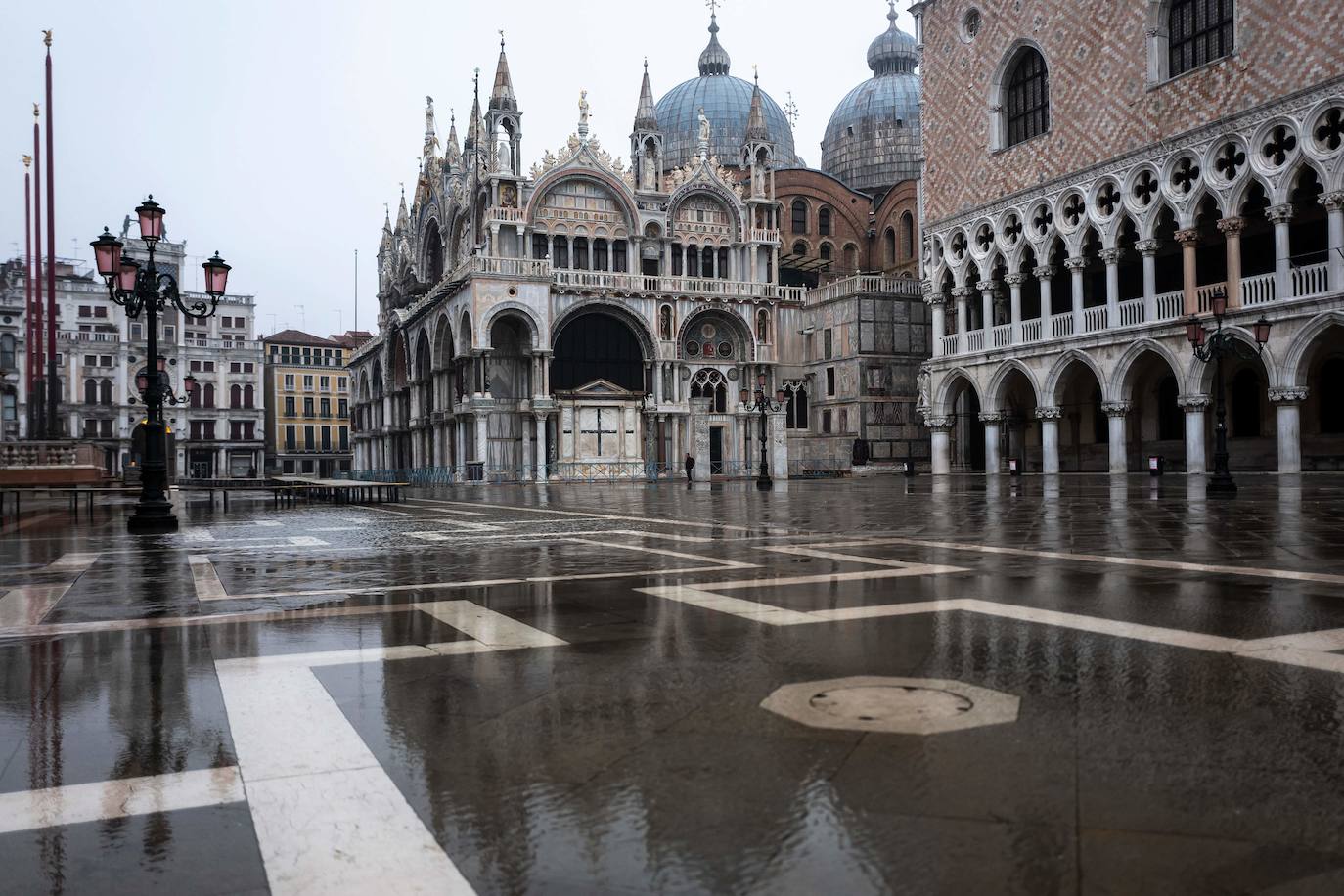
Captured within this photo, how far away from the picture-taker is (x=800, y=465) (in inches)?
2103

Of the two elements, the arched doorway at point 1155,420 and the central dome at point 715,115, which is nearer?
the arched doorway at point 1155,420

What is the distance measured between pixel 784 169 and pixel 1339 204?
122 feet

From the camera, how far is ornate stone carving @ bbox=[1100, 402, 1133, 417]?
35375mm

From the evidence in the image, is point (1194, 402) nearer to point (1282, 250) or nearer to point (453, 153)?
point (1282, 250)

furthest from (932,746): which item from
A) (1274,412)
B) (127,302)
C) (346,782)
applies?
(1274,412)

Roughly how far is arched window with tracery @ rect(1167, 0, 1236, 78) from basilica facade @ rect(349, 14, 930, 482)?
63.4ft

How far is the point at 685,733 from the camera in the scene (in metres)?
3.70

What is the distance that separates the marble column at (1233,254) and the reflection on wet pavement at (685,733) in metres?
26.1

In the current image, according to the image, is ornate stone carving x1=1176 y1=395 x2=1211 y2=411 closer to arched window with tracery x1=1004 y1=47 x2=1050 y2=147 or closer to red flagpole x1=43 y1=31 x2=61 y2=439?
arched window with tracery x1=1004 y1=47 x2=1050 y2=147

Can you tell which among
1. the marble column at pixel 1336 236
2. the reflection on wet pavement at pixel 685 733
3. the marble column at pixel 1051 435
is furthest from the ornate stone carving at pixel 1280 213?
the reflection on wet pavement at pixel 685 733

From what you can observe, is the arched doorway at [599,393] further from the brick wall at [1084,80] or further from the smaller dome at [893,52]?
the smaller dome at [893,52]

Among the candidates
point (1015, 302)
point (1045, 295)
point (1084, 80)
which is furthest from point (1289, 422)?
point (1084, 80)

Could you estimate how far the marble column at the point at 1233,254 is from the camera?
31.0m

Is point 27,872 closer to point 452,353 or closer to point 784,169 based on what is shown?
point 452,353
